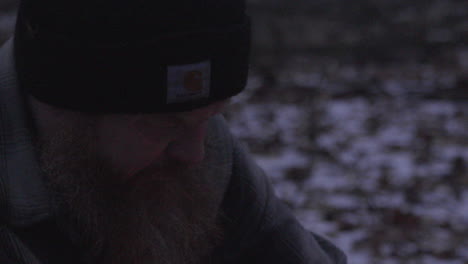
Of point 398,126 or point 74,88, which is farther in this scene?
point 398,126

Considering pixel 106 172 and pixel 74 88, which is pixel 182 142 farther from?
pixel 74 88

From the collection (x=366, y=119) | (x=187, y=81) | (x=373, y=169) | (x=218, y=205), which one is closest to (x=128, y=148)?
(x=187, y=81)

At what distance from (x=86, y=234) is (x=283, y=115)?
4.00 m

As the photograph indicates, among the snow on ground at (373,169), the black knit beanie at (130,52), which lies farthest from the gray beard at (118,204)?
the snow on ground at (373,169)

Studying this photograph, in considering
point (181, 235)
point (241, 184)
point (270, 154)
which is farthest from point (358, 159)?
point (181, 235)

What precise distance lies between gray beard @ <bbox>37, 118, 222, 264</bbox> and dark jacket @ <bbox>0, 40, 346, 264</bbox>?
0.14ft

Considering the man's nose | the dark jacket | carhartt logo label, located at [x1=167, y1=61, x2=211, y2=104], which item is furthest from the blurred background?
carhartt logo label, located at [x1=167, y1=61, x2=211, y2=104]

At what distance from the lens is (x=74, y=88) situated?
1421mm

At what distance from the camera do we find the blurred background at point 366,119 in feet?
11.7

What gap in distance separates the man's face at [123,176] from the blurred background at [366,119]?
73.7 inches

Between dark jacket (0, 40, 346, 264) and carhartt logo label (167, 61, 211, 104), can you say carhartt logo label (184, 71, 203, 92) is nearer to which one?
carhartt logo label (167, 61, 211, 104)

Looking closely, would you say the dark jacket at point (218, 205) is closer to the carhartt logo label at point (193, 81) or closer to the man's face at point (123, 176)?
Answer: the man's face at point (123, 176)

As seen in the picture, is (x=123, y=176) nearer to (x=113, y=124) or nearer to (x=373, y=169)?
(x=113, y=124)

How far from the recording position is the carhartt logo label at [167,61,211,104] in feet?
4.57
